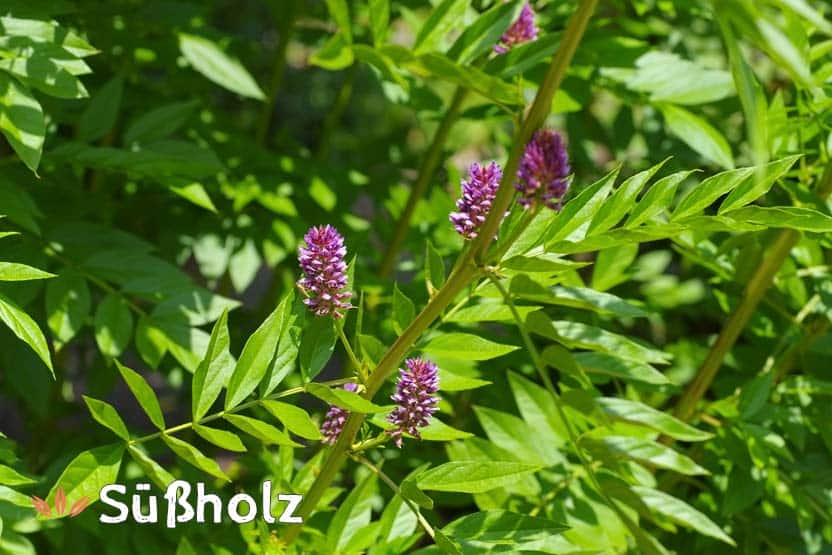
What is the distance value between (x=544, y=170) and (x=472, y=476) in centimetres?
26

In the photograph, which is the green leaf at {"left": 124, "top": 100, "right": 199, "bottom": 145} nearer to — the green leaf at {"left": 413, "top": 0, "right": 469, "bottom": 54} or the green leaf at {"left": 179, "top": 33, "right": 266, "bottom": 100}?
the green leaf at {"left": 179, "top": 33, "right": 266, "bottom": 100}

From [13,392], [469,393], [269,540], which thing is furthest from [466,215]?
[13,392]

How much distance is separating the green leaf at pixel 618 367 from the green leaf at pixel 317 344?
0.64 ft

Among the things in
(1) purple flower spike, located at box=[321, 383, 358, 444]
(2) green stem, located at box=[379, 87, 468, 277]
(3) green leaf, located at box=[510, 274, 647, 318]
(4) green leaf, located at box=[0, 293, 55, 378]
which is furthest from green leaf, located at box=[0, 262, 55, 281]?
(2) green stem, located at box=[379, 87, 468, 277]

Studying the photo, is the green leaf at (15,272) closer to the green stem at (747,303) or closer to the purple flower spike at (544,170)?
the purple flower spike at (544,170)

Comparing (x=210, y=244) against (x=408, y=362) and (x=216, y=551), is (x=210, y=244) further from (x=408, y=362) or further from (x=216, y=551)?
(x=408, y=362)

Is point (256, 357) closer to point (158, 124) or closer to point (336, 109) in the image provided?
point (158, 124)

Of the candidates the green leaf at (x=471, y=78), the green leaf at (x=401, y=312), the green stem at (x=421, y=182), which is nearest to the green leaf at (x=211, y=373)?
the green leaf at (x=401, y=312)

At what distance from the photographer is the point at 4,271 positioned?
0.76m

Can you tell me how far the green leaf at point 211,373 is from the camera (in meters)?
0.73

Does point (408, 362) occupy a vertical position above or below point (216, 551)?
above

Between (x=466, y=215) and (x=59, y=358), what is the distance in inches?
32.4

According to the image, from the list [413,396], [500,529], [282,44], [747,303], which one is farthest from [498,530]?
[282,44]

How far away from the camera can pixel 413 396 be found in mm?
734
